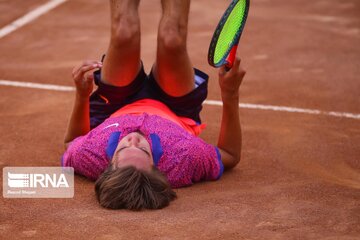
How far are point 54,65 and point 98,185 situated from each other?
10.7 ft

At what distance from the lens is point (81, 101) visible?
17.6ft

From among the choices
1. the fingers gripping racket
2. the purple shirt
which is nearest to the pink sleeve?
the purple shirt

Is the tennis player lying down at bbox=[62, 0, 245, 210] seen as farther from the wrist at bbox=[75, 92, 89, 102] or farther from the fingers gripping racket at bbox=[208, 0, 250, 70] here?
the fingers gripping racket at bbox=[208, 0, 250, 70]

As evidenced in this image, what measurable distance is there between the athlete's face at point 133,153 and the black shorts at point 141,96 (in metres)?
0.61

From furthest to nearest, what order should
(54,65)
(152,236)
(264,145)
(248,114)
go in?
1. (54,65)
2. (248,114)
3. (264,145)
4. (152,236)

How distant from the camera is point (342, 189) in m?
5.13

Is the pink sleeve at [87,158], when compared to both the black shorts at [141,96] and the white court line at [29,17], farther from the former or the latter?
the white court line at [29,17]

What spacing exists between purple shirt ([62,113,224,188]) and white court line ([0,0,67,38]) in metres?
3.83

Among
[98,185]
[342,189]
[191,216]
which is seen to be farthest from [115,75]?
[342,189]

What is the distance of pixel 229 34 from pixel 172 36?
42 cm

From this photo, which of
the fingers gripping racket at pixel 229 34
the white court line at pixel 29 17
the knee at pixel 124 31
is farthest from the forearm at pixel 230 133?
the white court line at pixel 29 17

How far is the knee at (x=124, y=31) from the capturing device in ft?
17.4

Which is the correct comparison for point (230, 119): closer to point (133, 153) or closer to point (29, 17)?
point (133, 153)

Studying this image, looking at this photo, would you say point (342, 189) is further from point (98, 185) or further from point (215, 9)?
point (215, 9)
